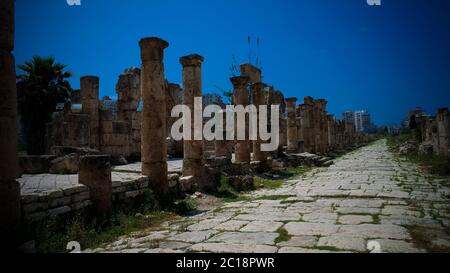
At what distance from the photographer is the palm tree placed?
919 inches

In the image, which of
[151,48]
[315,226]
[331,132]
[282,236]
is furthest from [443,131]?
[331,132]

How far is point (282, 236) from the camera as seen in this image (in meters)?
4.91

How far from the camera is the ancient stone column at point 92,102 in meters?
16.9

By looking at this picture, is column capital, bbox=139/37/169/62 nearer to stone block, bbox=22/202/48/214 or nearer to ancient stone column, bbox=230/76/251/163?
stone block, bbox=22/202/48/214

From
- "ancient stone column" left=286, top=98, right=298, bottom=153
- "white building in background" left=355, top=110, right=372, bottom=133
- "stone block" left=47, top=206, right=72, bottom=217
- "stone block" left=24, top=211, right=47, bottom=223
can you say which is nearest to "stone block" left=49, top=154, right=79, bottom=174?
"stone block" left=47, top=206, right=72, bottom=217

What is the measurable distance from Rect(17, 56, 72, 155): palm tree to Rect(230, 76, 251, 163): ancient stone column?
15.1 m

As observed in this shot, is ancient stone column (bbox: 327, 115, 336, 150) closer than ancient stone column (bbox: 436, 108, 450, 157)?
No

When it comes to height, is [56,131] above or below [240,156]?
above

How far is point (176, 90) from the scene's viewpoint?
76.0 ft

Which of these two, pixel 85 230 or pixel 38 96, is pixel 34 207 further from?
pixel 38 96
